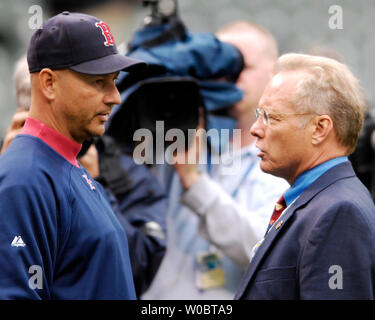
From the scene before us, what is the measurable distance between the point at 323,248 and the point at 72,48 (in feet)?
2.41

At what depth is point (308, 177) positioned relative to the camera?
158 cm

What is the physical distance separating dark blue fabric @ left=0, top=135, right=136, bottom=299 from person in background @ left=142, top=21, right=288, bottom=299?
84 centimetres

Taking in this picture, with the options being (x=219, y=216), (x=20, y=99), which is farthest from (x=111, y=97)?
(x=219, y=216)

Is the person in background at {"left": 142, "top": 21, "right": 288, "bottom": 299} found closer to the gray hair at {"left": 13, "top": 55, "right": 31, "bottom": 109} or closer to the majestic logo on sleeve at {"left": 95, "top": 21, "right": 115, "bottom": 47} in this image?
the gray hair at {"left": 13, "top": 55, "right": 31, "bottom": 109}

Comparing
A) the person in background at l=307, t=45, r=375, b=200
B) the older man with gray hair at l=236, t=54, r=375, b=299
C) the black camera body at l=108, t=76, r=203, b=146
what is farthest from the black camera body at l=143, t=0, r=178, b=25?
the person in background at l=307, t=45, r=375, b=200

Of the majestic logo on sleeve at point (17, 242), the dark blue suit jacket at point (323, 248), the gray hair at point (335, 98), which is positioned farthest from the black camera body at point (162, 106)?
the majestic logo on sleeve at point (17, 242)

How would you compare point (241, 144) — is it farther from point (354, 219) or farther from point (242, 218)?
point (354, 219)

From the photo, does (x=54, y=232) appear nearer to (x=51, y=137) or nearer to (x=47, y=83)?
(x=51, y=137)

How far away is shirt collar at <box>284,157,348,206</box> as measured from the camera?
1561 mm

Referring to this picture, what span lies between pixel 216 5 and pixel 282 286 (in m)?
3.93

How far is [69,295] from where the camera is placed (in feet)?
4.50

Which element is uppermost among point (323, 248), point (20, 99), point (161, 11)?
point (161, 11)

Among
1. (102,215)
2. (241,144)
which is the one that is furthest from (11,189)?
(241,144)

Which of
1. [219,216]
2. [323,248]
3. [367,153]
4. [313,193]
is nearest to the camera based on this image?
[323,248]
